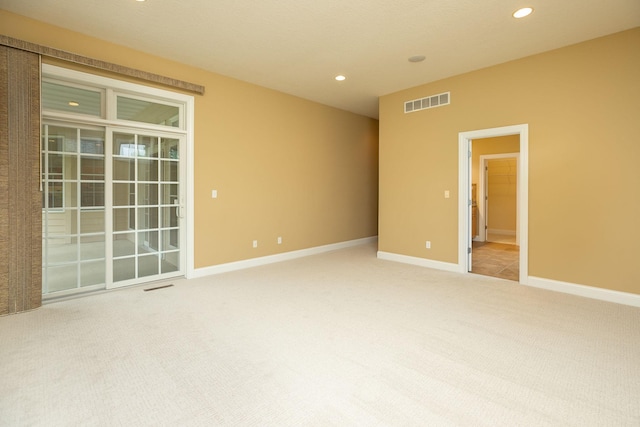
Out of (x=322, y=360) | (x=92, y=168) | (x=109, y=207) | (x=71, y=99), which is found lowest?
(x=322, y=360)

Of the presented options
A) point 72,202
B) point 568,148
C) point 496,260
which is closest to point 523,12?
point 568,148

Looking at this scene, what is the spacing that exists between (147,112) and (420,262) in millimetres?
4778

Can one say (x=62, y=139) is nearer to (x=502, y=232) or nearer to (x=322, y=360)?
(x=322, y=360)

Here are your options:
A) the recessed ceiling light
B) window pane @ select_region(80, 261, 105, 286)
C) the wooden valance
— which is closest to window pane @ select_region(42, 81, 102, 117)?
the wooden valance

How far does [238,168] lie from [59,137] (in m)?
2.24

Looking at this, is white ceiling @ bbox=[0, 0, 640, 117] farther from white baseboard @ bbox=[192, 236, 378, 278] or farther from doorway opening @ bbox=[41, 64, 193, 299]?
white baseboard @ bbox=[192, 236, 378, 278]

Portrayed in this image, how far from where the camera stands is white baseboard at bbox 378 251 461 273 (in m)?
4.97

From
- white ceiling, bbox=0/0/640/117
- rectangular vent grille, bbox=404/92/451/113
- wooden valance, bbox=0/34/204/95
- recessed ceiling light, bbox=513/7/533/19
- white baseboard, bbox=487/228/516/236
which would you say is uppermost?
white ceiling, bbox=0/0/640/117

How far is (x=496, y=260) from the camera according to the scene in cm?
575

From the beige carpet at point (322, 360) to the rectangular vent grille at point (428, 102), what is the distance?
3008mm

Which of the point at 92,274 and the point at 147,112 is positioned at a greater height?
the point at 147,112

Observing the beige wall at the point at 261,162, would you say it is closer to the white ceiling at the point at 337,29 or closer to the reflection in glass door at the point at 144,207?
the white ceiling at the point at 337,29

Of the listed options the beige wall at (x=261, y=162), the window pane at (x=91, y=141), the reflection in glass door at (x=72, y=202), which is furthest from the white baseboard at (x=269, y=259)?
the window pane at (x=91, y=141)

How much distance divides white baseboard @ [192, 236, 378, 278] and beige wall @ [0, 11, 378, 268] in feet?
0.30
